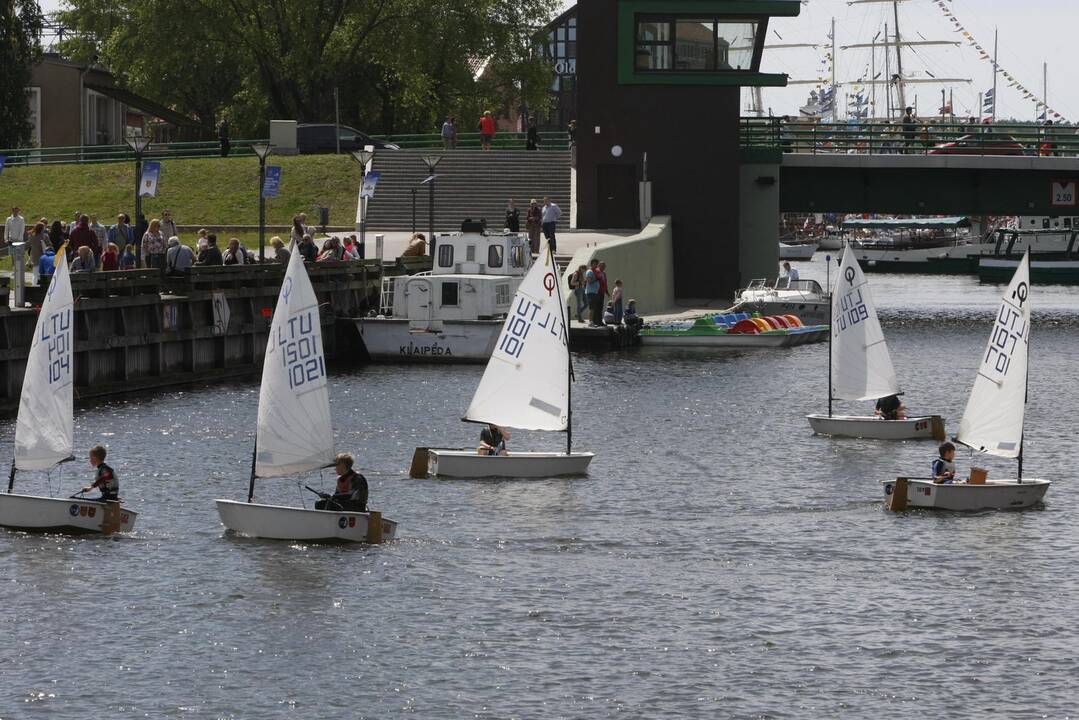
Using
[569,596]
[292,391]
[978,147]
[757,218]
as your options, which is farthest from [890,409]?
[978,147]

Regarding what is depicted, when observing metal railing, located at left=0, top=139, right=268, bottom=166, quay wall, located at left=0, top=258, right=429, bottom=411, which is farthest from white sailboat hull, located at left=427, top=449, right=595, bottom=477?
metal railing, located at left=0, top=139, right=268, bottom=166

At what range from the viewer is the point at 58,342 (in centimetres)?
3691

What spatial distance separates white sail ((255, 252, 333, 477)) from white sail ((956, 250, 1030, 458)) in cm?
1480

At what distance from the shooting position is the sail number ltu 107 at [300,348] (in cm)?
3578

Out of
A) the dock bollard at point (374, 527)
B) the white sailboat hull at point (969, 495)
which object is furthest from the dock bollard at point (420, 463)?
the white sailboat hull at point (969, 495)

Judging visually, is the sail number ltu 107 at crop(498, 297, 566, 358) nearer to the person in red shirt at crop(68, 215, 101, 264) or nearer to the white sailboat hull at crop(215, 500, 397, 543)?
the white sailboat hull at crop(215, 500, 397, 543)

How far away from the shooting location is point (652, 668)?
91.5 feet

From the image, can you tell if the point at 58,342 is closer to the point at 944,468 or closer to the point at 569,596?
the point at 569,596

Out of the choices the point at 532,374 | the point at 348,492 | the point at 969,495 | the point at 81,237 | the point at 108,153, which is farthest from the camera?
the point at 108,153

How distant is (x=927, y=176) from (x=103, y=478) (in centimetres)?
5809

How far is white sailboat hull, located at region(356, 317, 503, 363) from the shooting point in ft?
211

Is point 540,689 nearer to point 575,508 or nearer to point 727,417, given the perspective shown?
point 575,508

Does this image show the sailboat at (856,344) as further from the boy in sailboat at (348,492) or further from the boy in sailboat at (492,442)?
the boy in sailboat at (348,492)

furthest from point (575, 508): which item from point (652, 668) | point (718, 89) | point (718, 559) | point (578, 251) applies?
point (718, 89)
